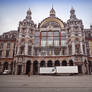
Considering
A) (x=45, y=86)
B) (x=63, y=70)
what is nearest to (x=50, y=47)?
(x=63, y=70)

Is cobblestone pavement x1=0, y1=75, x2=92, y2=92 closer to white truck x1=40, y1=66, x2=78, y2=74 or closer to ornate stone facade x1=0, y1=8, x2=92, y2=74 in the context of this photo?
white truck x1=40, y1=66, x2=78, y2=74

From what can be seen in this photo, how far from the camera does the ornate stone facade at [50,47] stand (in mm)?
34375

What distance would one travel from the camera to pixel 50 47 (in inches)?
1501

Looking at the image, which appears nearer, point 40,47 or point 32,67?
point 32,67

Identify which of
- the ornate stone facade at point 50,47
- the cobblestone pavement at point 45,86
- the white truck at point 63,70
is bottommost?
the white truck at point 63,70

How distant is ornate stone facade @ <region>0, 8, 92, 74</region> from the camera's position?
3438 centimetres

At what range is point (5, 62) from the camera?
3909 cm

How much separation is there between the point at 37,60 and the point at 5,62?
46.7 feet

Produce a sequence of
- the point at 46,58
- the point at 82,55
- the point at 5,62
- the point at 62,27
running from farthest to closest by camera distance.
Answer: the point at 62,27 → the point at 5,62 → the point at 46,58 → the point at 82,55

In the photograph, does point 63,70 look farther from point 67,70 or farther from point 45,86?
point 45,86

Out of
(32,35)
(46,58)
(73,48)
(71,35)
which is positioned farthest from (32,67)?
(71,35)

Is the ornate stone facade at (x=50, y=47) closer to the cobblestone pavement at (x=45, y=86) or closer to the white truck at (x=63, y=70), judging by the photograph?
the white truck at (x=63, y=70)

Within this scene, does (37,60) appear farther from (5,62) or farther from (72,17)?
(72,17)

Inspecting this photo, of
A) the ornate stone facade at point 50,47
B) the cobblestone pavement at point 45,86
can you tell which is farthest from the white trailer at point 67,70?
the cobblestone pavement at point 45,86
